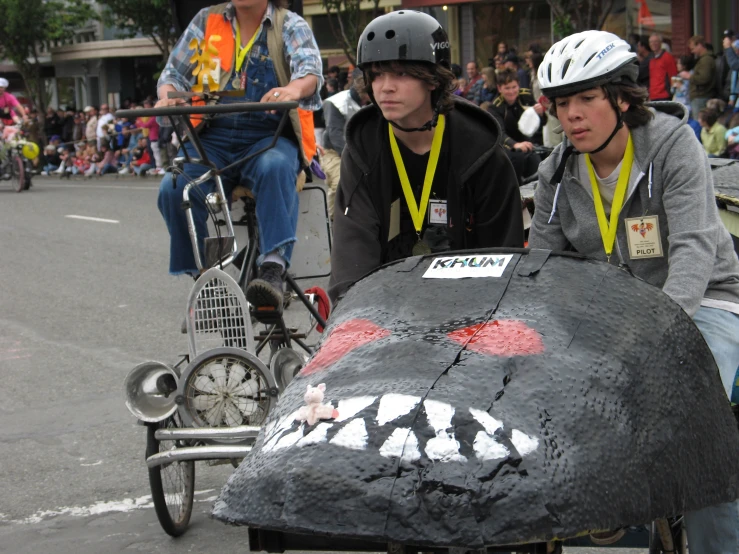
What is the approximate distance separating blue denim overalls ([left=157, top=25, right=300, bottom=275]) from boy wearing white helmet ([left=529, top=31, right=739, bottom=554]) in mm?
2088

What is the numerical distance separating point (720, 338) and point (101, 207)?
16.9m

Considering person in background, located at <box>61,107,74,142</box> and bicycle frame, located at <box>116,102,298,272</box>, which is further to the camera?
person in background, located at <box>61,107,74,142</box>

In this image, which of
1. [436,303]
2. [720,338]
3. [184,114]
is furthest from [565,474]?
[184,114]

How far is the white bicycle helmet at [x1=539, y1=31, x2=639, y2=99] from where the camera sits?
310 cm

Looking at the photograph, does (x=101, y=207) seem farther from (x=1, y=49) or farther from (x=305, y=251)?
(x=1, y=49)

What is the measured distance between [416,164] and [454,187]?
15 cm

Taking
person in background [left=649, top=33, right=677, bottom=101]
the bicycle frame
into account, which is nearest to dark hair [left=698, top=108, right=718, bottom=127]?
person in background [left=649, top=33, right=677, bottom=101]

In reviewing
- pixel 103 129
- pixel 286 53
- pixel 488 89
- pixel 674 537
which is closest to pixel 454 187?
pixel 674 537

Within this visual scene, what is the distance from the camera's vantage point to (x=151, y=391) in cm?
445

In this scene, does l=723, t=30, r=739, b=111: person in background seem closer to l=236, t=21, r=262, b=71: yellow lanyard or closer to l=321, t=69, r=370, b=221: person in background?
l=321, t=69, r=370, b=221: person in background

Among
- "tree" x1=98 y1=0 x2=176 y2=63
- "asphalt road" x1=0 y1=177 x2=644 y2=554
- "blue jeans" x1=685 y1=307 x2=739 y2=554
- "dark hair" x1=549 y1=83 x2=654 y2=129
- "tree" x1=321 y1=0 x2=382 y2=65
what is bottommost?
"asphalt road" x1=0 y1=177 x2=644 y2=554

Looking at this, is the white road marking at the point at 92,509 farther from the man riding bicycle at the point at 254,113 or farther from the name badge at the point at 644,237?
the name badge at the point at 644,237

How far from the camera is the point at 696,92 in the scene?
16891mm

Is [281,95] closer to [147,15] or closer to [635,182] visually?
[635,182]
